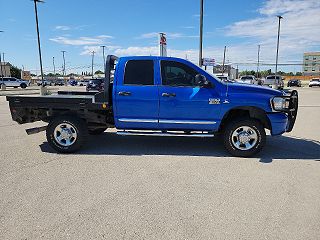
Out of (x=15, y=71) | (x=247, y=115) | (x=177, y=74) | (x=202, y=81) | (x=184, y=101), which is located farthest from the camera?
(x=15, y=71)

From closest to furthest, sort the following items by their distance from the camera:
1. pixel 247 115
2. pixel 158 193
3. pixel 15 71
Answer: pixel 158 193
pixel 247 115
pixel 15 71

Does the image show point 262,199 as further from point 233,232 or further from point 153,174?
point 153,174

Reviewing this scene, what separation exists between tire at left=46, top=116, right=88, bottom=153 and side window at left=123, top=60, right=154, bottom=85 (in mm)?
1386

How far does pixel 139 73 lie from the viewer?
19.0ft

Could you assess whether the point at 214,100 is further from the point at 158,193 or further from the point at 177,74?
the point at 158,193

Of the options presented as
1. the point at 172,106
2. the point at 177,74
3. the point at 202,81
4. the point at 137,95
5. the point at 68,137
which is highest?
the point at 177,74

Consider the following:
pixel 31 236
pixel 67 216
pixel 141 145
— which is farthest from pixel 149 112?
pixel 31 236

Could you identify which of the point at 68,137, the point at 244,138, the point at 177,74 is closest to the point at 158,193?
the point at 244,138

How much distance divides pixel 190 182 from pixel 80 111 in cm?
300

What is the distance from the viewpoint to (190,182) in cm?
434

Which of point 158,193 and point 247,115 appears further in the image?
point 247,115

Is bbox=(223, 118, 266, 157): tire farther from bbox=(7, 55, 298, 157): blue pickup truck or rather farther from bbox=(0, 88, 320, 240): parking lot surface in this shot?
bbox=(0, 88, 320, 240): parking lot surface

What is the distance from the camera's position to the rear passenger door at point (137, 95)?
224 inches

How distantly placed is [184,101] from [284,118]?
2.04 meters
